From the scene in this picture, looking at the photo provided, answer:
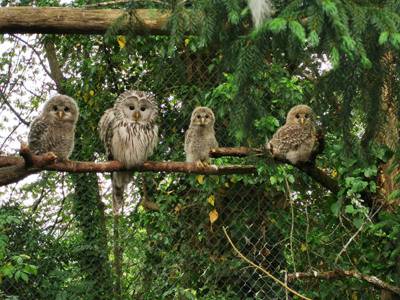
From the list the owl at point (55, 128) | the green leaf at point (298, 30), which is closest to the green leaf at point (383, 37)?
the green leaf at point (298, 30)

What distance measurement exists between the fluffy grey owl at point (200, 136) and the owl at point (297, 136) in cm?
46

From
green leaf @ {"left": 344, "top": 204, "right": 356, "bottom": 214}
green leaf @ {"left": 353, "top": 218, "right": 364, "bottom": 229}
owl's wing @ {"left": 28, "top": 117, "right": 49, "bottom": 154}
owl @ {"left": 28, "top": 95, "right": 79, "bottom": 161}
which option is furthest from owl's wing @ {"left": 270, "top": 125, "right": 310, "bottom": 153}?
owl's wing @ {"left": 28, "top": 117, "right": 49, "bottom": 154}

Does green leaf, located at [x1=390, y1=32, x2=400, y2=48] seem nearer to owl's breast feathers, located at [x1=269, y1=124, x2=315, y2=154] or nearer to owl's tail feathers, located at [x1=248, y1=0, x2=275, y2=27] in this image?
owl's tail feathers, located at [x1=248, y1=0, x2=275, y2=27]

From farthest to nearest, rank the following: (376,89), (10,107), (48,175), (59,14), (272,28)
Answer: (10,107) → (48,175) → (59,14) → (376,89) → (272,28)

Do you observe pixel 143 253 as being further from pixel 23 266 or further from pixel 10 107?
pixel 10 107

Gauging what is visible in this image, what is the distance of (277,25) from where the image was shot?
8.21 feet

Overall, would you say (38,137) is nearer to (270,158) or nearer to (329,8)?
(270,158)

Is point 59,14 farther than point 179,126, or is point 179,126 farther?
point 179,126

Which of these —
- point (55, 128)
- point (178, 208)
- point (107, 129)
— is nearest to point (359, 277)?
point (178, 208)

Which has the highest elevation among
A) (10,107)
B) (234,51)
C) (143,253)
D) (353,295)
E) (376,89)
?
(10,107)

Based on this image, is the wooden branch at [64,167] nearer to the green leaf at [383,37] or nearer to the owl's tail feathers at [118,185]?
the owl's tail feathers at [118,185]

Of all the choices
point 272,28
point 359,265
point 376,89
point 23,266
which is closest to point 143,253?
point 23,266

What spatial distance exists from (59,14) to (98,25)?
0.24 m

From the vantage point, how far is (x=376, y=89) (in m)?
3.19
